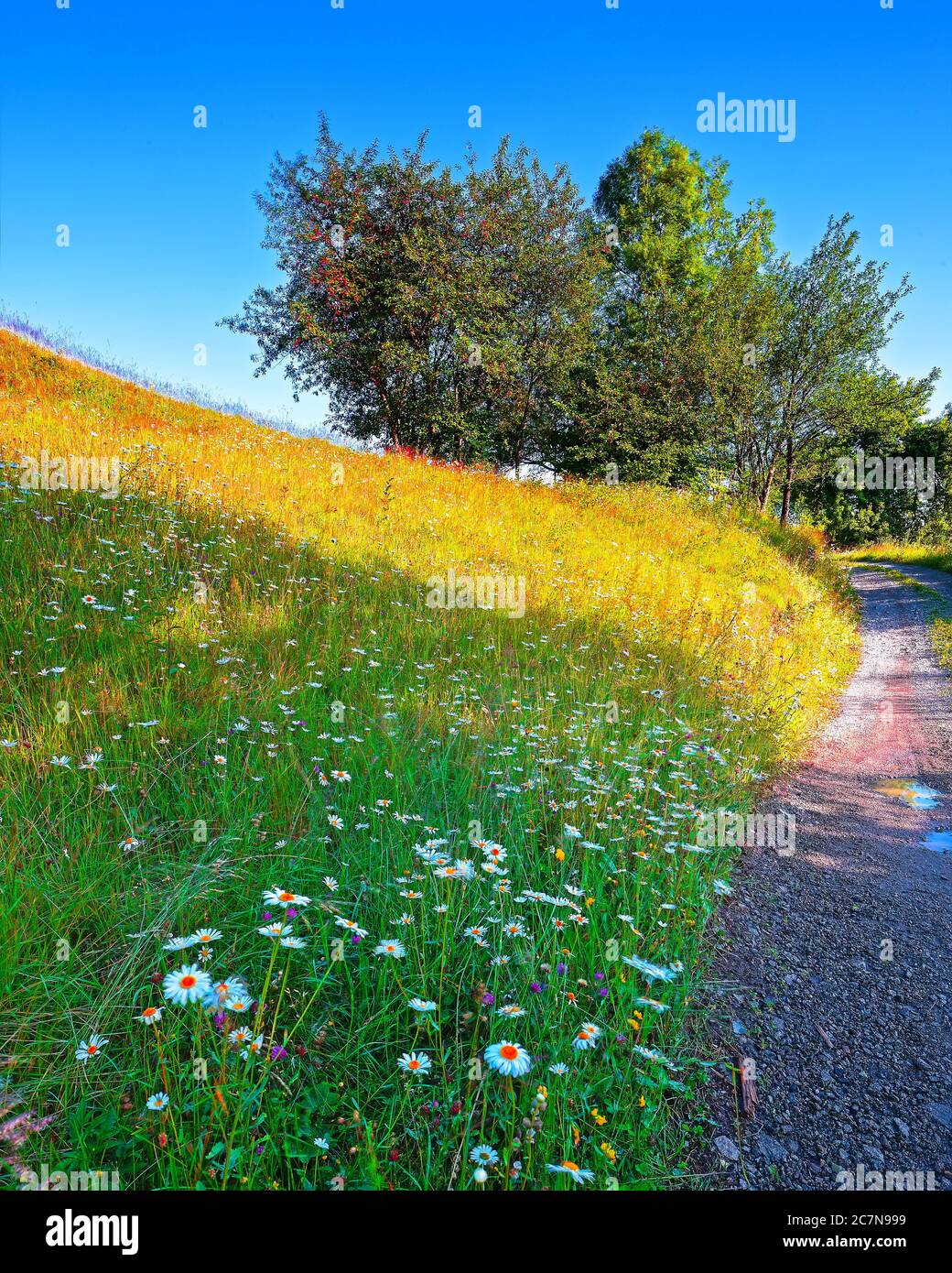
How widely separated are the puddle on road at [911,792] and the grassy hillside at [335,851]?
91 centimetres

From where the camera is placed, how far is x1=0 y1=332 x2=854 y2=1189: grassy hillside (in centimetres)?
195

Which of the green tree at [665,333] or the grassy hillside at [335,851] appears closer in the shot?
the grassy hillside at [335,851]

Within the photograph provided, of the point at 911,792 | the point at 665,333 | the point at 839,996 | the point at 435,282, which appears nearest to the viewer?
the point at 839,996

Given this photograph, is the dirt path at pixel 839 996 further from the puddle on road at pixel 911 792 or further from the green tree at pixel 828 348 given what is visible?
the green tree at pixel 828 348

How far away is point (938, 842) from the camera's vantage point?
498 centimetres

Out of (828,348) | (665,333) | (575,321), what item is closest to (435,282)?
(575,321)

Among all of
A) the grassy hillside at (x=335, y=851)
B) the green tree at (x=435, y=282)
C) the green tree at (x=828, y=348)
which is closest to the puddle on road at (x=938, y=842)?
the grassy hillside at (x=335, y=851)

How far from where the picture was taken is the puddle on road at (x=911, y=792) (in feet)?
19.0

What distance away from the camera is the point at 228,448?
34.9ft

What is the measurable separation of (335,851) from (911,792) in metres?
5.66

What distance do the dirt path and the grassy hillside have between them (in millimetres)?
278

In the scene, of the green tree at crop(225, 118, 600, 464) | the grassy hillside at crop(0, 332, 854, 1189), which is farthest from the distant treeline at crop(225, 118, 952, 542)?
the grassy hillside at crop(0, 332, 854, 1189)

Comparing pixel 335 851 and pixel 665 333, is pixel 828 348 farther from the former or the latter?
pixel 335 851

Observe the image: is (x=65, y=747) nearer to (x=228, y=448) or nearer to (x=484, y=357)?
(x=228, y=448)
